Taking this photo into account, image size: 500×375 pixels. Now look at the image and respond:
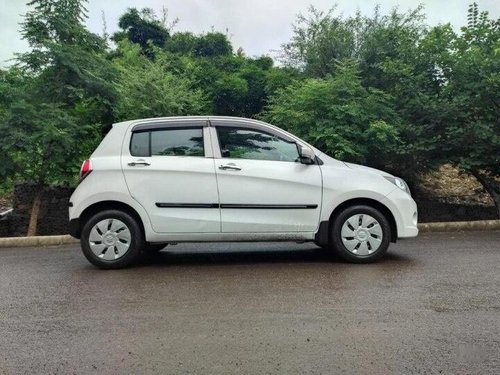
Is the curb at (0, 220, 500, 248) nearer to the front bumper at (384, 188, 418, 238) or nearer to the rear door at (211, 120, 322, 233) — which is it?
the front bumper at (384, 188, 418, 238)

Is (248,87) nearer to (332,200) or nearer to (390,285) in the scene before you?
(332,200)

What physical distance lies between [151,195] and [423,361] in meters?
4.01

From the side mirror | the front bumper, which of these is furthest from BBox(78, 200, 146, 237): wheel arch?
the front bumper

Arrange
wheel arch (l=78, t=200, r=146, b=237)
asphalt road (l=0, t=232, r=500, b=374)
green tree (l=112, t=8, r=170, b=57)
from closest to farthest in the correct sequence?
1. asphalt road (l=0, t=232, r=500, b=374)
2. wheel arch (l=78, t=200, r=146, b=237)
3. green tree (l=112, t=8, r=170, b=57)

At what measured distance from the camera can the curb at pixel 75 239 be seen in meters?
9.05

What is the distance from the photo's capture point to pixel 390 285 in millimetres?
5508

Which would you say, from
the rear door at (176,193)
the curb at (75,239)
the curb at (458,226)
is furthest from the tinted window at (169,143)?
the curb at (458,226)

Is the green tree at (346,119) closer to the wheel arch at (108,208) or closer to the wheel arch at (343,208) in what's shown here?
the wheel arch at (343,208)

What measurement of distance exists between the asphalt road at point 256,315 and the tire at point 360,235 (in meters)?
0.17

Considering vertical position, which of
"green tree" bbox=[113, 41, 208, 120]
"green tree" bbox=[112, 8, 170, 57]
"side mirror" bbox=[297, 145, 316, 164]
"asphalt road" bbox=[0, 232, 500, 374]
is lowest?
"asphalt road" bbox=[0, 232, 500, 374]

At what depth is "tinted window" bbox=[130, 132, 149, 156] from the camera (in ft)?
22.1

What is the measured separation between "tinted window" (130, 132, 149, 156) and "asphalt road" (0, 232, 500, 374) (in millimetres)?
1466

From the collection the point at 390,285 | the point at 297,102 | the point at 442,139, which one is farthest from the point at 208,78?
the point at 390,285

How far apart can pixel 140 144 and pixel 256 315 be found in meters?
3.12
